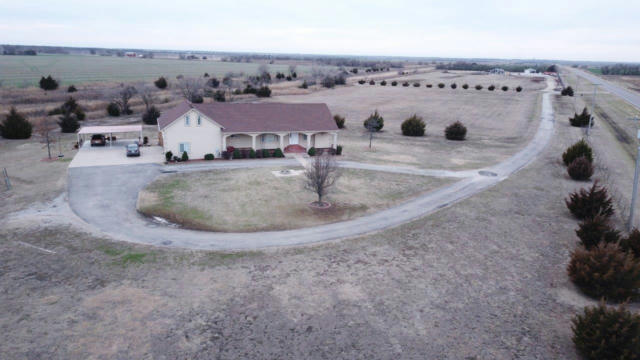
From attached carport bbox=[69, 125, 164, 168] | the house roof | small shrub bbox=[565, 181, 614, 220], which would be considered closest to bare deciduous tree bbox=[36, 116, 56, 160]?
attached carport bbox=[69, 125, 164, 168]

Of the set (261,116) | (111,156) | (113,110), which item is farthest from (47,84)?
(261,116)

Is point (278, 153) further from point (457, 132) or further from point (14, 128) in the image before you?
point (14, 128)

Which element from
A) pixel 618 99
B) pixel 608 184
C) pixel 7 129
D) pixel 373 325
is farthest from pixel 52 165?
pixel 618 99

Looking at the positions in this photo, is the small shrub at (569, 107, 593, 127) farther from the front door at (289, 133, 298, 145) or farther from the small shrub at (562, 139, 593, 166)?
the front door at (289, 133, 298, 145)

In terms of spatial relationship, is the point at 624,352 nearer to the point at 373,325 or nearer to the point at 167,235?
the point at 373,325

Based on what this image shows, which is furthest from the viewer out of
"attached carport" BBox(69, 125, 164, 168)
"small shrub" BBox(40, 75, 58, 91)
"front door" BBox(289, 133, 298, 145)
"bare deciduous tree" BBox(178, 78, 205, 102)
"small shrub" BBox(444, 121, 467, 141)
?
"small shrub" BBox(40, 75, 58, 91)

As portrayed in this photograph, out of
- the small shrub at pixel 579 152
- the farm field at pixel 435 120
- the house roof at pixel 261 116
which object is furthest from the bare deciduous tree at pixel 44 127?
the small shrub at pixel 579 152
